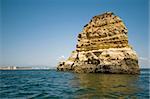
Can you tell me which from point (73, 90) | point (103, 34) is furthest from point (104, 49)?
point (73, 90)

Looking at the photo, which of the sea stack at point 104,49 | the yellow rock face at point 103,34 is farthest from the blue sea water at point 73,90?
the yellow rock face at point 103,34

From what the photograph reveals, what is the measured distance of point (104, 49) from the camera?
236 feet

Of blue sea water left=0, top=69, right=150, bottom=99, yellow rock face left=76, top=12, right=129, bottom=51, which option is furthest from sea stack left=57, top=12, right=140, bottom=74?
blue sea water left=0, top=69, right=150, bottom=99

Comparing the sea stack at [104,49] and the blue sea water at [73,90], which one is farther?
the sea stack at [104,49]

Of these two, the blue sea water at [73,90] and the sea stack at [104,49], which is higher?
the sea stack at [104,49]

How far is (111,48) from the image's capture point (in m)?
70.8

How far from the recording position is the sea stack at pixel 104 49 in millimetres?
62844

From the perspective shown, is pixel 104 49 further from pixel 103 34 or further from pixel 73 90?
pixel 73 90

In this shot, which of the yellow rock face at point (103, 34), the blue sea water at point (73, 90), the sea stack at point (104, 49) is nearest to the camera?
the blue sea water at point (73, 90)

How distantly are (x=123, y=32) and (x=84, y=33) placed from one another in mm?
19729

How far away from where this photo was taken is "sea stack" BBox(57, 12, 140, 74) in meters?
62.8

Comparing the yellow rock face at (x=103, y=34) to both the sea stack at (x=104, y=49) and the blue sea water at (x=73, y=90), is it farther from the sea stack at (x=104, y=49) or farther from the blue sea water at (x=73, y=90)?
the blue sea water at (x=73, y=90)

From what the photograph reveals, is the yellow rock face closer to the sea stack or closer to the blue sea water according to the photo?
the sea stack

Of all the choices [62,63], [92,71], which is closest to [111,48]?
[92,71]
